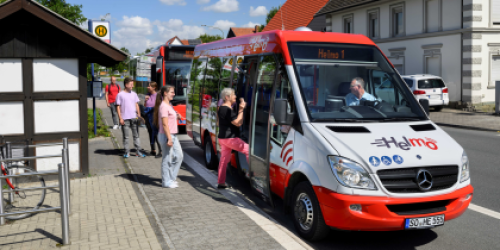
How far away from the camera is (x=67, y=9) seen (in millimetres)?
23359

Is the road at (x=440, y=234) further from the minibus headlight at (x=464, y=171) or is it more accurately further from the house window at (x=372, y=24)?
the house window at (x=372, y=24)

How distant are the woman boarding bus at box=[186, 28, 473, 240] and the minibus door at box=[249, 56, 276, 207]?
1cm

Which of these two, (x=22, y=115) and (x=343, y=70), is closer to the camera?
(x=343, y=70)

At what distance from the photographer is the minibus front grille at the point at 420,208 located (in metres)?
4.71

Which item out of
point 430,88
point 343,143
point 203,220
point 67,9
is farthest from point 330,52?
point 67,9

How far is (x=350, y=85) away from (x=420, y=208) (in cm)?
180

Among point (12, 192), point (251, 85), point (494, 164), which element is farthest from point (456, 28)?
point (12, 192)

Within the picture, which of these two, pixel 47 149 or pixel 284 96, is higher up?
pixel 284 96

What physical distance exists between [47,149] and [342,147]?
556 cm

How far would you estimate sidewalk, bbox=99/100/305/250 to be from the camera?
16.9ft

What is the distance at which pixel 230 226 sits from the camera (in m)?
5.70

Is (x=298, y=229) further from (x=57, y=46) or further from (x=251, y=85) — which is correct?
(x=57, y=46)

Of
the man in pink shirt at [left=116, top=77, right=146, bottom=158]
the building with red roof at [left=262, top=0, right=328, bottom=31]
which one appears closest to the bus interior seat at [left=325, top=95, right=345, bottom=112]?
the man in pink shirt at [left=116, top=77, right=146, bottom=158]

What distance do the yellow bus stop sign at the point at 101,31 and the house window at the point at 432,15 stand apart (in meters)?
18.0
